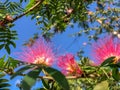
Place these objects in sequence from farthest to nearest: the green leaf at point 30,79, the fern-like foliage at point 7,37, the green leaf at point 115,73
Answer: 1. the fern-like foliage at point 7,37
2. the green leaf at point 115,73
3. the green leaf at point 30,79

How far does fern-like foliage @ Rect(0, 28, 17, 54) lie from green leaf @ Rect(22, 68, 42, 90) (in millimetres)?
798

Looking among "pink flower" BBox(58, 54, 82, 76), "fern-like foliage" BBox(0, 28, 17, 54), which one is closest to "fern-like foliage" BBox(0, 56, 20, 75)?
"pink flower" BBox(58, 54, 82, 76)

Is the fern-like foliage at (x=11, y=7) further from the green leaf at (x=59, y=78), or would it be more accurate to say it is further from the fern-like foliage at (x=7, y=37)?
the green leaf at (x=59, y=78)

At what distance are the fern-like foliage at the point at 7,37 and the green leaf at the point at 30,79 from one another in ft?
2.62

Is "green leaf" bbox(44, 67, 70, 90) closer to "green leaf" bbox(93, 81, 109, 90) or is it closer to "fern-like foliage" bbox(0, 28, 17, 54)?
"green leaf" bbox(93, 81, 109, 90)

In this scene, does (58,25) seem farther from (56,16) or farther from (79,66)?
(79,66)

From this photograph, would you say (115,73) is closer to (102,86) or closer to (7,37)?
(102,86)

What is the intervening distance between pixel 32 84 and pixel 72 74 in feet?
1.58

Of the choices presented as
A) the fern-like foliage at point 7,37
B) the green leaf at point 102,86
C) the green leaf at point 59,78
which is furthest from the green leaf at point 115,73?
the fern-like foliage at point 7,37

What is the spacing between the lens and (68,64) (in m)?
1.45

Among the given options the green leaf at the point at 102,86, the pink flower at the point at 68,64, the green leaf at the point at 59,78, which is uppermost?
the green leaf at the point at 59,78

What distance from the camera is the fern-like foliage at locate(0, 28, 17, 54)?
73.2 inches

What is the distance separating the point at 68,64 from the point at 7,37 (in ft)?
1.77

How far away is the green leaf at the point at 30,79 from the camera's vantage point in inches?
37.5
